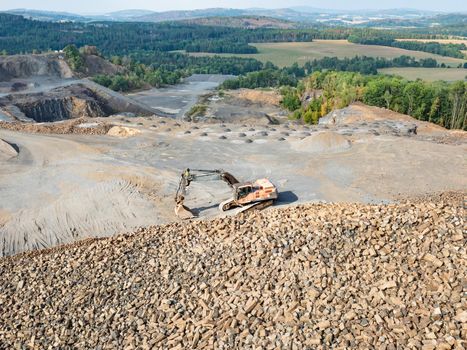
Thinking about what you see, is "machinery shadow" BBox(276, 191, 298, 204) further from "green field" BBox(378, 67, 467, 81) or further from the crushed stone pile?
"green field" BBox(378, 67, 467, 81)

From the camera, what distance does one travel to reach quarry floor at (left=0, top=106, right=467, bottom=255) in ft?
78.5

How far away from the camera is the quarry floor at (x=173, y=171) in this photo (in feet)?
78.5

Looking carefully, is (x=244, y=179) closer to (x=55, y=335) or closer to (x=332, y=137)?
(x=332, y=137)

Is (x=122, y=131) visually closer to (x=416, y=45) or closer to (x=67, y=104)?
(x=67, y=104)

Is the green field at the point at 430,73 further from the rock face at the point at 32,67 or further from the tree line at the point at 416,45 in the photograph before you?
the rock face at the point at 32,67

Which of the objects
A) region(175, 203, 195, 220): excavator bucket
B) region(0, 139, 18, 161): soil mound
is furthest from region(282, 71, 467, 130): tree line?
region(175, 203, 195, 220): excavator bucket

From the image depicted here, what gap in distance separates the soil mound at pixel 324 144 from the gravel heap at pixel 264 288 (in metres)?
15.2

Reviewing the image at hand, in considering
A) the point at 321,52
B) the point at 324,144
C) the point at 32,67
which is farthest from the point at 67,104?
the point at 321,52

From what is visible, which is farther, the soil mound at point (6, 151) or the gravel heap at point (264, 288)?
the soil mound at point (6, 151)

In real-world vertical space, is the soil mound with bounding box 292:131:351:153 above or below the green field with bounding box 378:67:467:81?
above

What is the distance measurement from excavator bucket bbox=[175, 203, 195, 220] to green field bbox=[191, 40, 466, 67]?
117912mm

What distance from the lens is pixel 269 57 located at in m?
153

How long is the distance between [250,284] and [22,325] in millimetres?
7633

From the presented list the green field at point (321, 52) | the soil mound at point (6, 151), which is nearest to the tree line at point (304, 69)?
the green field at point (321, 52)
